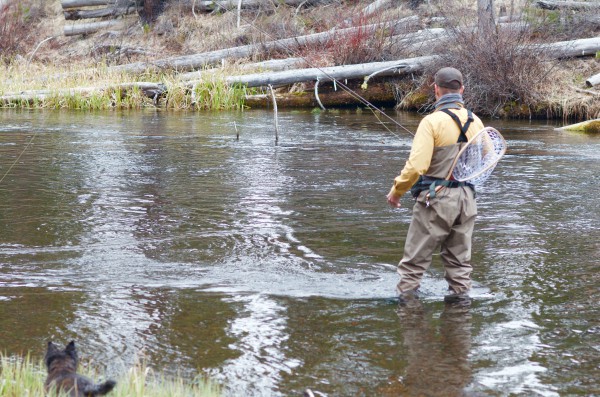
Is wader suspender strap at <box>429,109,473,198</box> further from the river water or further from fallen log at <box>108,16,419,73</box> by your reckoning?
fallen log at <box>108,16,419,73</box>

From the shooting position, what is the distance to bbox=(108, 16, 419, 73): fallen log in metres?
24.1

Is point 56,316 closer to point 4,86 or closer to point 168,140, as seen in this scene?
point 168,140

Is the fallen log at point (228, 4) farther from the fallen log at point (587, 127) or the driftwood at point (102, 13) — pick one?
the fallen log at point (587, 127)

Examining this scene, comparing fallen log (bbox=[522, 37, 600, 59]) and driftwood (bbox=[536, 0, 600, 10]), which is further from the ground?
driftwood (bbox=[536, 0, 600, 10])

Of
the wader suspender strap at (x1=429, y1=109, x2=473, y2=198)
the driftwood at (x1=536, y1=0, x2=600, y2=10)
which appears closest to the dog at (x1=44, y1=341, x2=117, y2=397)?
the wader suspender strap at (x1=429, y1=109, x2=473, y2=198)

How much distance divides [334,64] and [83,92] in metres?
6.50

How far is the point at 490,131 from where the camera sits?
633 cm

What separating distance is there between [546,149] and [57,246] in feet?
31.2

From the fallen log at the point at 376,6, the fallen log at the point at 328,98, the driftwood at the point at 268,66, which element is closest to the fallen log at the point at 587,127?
the fallen log at the point at 328,98

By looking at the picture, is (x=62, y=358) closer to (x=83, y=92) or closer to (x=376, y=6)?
(x=83, y=92)

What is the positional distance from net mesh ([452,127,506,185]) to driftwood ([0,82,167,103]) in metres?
17.9

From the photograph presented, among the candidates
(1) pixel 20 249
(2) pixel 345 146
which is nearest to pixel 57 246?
(1) pixel 20 249

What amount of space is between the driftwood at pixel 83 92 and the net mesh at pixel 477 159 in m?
17.9

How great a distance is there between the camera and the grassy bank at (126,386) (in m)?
4.22
